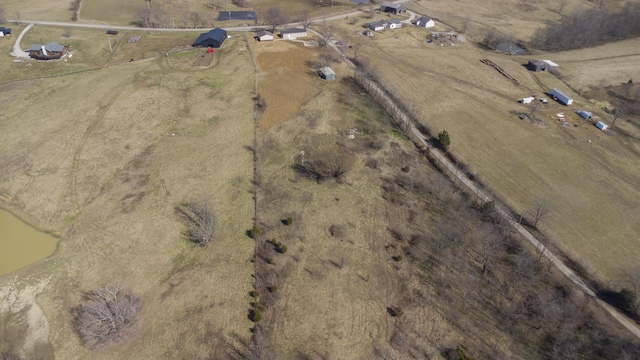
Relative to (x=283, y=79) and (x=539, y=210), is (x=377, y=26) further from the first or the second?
(x=539, y=210)

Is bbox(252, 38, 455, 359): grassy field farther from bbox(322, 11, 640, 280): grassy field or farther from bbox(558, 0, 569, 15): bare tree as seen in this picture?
bbox(558, 0, 569, 15): bare tree

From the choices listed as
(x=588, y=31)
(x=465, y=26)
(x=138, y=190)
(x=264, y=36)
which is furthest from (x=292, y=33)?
(x=588, y=31)

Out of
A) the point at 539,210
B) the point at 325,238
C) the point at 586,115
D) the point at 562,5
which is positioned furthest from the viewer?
the point at 562,5

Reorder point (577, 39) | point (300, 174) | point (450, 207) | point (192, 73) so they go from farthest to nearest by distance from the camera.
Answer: point (577, 39), point (192, 73), point (300, 174), point (450, 207)

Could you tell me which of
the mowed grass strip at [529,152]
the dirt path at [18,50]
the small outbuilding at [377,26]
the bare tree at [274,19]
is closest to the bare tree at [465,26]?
the mowed grass strip at [529,152]

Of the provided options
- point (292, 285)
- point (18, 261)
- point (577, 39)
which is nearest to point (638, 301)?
point (292, 285)

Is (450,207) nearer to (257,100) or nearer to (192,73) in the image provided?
(257,100)
